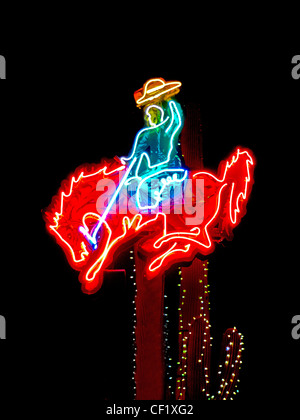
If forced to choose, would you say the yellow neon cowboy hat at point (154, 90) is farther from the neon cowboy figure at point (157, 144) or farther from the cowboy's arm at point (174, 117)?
the cowboy's arm at point (174, 117)

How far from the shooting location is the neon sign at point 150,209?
658cm

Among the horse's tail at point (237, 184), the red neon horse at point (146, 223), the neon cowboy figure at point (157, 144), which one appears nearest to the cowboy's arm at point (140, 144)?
the neon cowboy figure at point (157, 144)

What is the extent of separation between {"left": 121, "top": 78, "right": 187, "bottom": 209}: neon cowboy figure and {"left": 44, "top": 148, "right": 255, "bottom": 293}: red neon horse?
194mm

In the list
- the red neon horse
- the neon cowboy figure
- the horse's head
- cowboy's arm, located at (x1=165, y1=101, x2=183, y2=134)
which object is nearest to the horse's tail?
the red neon horse

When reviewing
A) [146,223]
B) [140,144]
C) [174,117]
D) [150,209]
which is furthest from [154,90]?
[146,223]

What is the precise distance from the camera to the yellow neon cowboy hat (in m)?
7.52

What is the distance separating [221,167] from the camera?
707cm

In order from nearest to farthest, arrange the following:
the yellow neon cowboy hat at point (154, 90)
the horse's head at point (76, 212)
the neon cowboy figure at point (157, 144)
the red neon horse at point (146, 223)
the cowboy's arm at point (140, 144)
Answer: the red neon horse at point (146, 223) < the horse's head at point (76, 212) < the neon cowboy figure at point (157, 144) < the cowboy's arm at point (140, 144) < the yellow neon cowboy hat at point (154, 90)

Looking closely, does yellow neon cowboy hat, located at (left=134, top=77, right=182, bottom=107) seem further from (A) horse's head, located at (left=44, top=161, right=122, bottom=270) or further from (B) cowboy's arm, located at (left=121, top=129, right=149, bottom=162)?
(A) horse's head, located at (left=44, top=161, right=122, bottom=270)

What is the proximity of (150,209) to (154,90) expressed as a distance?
6.11 ft

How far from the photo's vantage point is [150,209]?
6875 mm

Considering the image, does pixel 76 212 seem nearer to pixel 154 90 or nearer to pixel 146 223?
pixel 146 223
